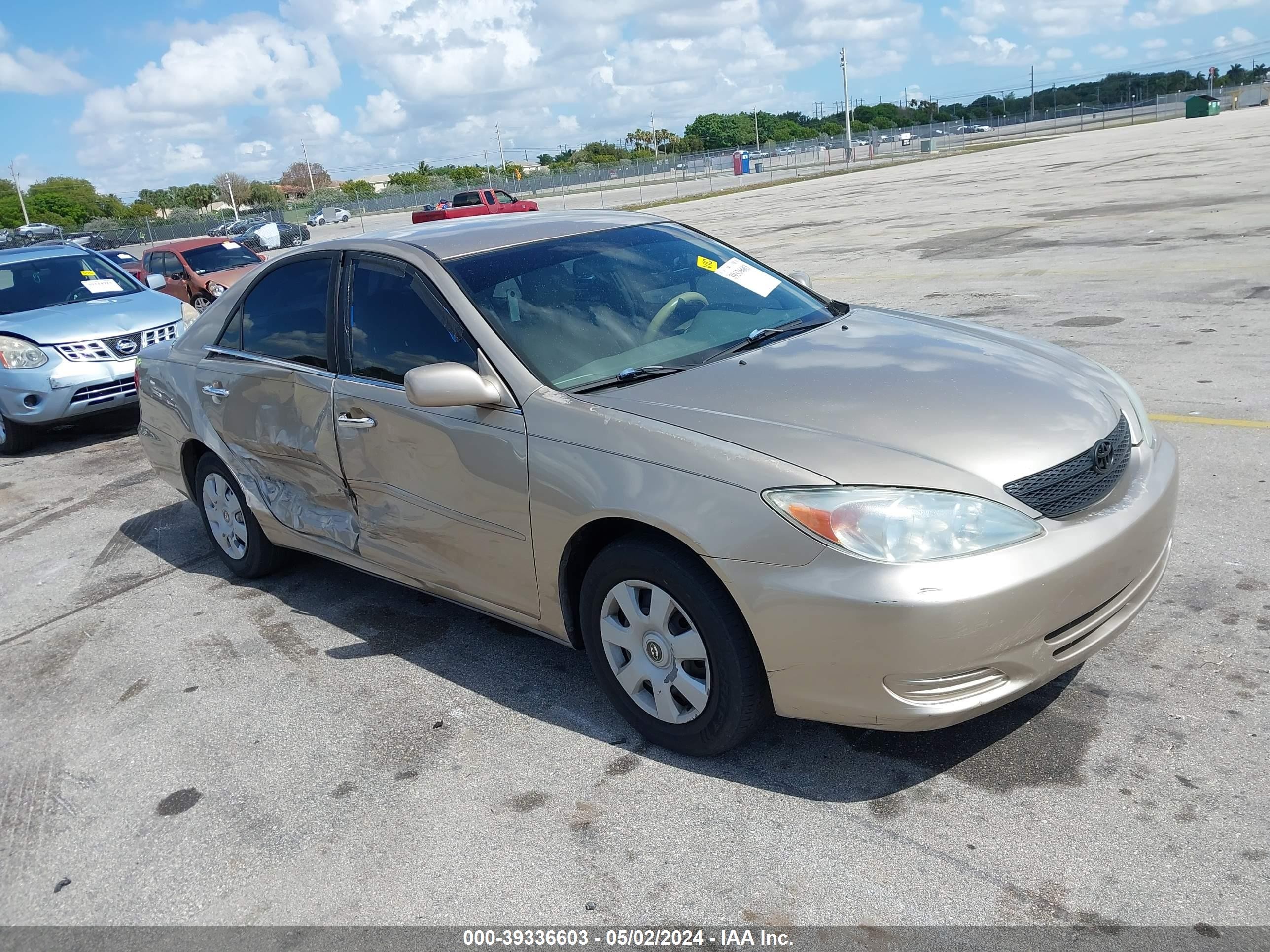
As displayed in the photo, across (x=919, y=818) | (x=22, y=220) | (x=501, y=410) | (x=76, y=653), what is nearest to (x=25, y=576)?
(x=76, y=653)

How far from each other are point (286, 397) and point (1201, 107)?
7329 cm

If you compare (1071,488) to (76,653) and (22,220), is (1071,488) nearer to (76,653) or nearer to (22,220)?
(76,653)

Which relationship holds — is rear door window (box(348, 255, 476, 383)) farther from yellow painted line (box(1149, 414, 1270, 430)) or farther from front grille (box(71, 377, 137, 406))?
front grille (box(71, 377, 137, 406))

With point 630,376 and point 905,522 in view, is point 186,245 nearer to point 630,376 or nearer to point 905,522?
point 630,376

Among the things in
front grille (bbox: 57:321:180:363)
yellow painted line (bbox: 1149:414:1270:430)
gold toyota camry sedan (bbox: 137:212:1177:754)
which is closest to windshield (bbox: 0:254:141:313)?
front grille (bbox: 57:321:180:363)

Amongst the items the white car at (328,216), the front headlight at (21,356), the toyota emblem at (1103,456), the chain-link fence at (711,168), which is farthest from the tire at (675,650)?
the white car at (328,216)

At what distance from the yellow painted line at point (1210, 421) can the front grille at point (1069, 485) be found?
10.8 ft

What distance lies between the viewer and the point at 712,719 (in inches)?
129

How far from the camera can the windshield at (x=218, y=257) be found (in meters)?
19.5

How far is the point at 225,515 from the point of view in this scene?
5.53 metres

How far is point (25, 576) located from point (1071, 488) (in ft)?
18.2

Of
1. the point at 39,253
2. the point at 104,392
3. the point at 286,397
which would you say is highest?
the point at 39,253

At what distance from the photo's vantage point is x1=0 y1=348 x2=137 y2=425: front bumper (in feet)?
29.7

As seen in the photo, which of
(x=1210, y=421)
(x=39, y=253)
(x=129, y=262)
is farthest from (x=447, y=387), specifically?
(x=129, y=262)
